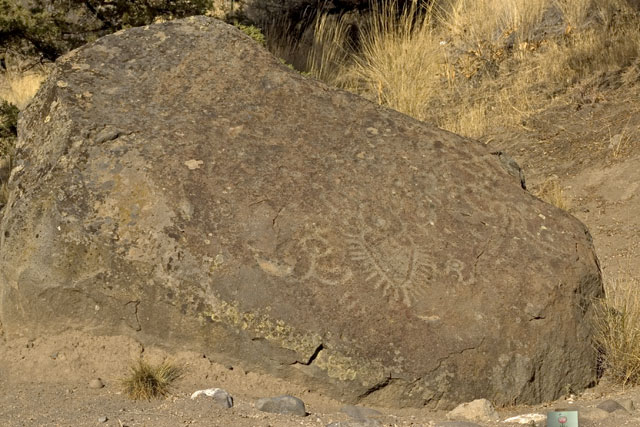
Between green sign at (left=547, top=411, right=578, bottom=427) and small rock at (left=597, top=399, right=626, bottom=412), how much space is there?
280 mm

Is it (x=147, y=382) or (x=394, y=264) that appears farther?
(x=394, y=264)

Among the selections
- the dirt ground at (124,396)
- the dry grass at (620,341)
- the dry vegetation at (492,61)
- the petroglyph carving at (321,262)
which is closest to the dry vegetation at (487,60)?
the dry vegetation at (492,61)

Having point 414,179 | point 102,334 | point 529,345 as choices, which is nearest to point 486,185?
point 414,179

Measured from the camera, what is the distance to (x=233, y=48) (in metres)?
4.12

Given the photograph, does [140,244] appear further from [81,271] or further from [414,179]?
[414,179]

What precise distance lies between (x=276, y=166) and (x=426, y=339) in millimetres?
973

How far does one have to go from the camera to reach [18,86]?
388 inches

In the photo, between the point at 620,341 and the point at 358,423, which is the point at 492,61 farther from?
the point at 358,423

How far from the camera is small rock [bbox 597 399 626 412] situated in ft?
10.3

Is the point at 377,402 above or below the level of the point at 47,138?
below

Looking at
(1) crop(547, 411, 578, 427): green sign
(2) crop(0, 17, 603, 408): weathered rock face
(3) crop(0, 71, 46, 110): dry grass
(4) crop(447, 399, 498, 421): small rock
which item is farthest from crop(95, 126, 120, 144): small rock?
(3) crop(0, 71, 46, 110): dry grass

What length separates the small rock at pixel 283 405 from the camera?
10.1 ft

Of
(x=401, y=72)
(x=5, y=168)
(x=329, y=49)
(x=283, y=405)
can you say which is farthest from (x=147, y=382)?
(x=329, y=49)

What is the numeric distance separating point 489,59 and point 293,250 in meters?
5.56
